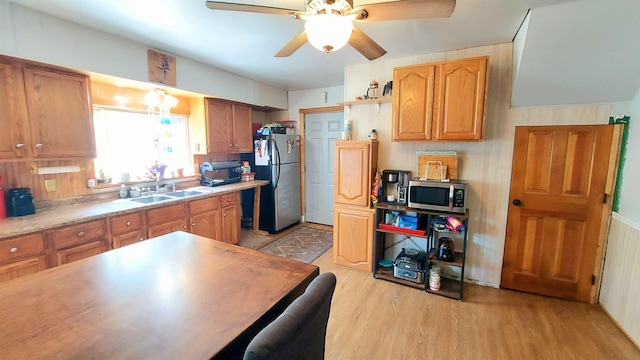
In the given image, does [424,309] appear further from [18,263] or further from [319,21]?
[18,263]

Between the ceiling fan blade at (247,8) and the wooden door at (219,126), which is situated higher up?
the ceiling fan blade at (247,8)

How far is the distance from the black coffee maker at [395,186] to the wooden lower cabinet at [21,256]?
3.02m

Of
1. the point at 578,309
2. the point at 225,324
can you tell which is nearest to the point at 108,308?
the point at 225,324

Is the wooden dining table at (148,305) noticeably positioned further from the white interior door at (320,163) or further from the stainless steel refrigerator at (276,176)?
the white interior door at (320,163)

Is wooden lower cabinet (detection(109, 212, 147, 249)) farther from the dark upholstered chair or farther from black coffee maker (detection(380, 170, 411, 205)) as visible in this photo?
black coffee maker (detection(380, 170, 411, 205))

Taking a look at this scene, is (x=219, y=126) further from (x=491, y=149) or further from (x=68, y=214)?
(x=491, y=149)

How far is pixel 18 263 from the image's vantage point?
189 cm

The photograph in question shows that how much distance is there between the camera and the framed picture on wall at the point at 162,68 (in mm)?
2709

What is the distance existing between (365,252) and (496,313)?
130cm

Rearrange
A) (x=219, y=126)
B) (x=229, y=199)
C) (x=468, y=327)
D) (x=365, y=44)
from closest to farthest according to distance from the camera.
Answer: (x=365, y=44) → (x=468, y=327) → (x=229, y=199) → (x=219, y=126)

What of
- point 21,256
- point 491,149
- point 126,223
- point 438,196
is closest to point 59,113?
point 126,223

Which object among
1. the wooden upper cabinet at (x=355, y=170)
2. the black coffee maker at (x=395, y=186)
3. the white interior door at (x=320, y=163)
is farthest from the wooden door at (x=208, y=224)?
the black coffee maker at (x=395, y=186)

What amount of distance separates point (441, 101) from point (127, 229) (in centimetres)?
320

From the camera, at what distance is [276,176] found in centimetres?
428
